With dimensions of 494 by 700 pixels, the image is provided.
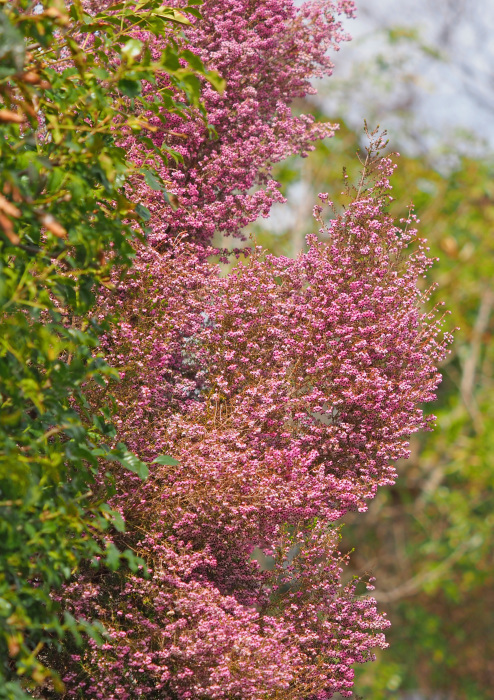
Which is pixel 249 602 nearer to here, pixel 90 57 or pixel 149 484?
pixel 149 484

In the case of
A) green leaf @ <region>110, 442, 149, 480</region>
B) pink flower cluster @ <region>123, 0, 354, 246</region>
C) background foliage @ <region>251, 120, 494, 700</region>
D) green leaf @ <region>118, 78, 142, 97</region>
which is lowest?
green leaf @ <region>110, 442, 149, 480</region>

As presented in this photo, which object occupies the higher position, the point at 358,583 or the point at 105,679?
the point at 358,583

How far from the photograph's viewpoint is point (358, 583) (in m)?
6.28

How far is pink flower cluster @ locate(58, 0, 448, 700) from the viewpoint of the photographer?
213 inches

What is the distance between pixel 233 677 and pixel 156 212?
3.00m

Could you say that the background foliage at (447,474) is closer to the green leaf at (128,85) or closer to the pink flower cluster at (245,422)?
the pink flower cluster at (245,422)

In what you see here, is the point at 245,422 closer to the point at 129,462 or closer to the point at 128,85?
the point at 129,462

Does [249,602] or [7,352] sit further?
[249,602]

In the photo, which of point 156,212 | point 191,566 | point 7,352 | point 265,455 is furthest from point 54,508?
point 156,212

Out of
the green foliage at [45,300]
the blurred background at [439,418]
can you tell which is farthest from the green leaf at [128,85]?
the blurred background at [439,418]

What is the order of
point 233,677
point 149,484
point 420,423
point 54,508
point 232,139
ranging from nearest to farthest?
point 54,508 → point 233,677 → point 149,484 → point 420,423 → point 232,139

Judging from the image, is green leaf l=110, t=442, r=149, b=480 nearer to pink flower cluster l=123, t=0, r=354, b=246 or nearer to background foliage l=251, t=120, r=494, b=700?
pink flower cluster l=123, t=0, r=354, b=246

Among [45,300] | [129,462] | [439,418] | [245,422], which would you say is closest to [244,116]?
[245,422]

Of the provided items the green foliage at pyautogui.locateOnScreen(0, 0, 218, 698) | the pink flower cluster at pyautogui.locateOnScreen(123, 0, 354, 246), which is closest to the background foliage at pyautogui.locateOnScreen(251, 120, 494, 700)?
the pink flower cluster at pyautogui.locateOnScreen(123, 0, 354, 246)
